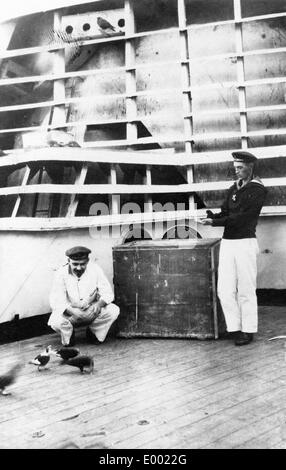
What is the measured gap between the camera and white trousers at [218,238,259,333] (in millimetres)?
4934

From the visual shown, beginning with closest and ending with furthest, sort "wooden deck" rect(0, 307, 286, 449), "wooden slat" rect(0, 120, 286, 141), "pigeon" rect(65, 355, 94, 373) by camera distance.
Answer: "wooden deck" rect(0, 307, 286, 449) → "pigeon" rect(65, 355, 94, 373) → "wooden slat" rect(0, 120, 286, 141)

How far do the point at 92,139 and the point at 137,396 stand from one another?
5.26 m

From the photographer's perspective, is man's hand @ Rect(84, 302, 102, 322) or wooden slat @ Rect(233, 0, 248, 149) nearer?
man's hand @ Rect(84, 302, 102, 322)

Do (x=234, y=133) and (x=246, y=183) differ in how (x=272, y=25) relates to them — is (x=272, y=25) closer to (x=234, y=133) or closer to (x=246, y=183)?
(x=234, y=133)

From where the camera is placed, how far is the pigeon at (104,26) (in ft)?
23.8

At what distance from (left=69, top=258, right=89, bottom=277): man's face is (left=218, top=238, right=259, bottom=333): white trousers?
4.92 feet

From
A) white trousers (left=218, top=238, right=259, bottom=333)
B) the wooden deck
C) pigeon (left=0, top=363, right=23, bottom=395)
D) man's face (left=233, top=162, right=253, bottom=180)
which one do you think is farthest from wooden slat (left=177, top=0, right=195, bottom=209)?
pigeon (left=0, top=363, right=23, bottom=395)

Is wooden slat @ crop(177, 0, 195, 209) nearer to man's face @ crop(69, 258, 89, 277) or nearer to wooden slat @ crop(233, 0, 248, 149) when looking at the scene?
wooden slat @ crop(233, 0, 248, 149)

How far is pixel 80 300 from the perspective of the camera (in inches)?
208

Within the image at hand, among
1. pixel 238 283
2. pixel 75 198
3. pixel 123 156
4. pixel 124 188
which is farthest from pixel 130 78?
pixel 238 283

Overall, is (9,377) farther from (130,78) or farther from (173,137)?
(130,78)

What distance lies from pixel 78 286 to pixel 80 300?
6.2 inches

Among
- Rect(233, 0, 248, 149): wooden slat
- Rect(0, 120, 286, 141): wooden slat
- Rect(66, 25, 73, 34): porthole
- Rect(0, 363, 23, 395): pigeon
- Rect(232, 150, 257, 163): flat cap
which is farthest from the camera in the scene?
Rect(66, 25, 73, 34): porthole
